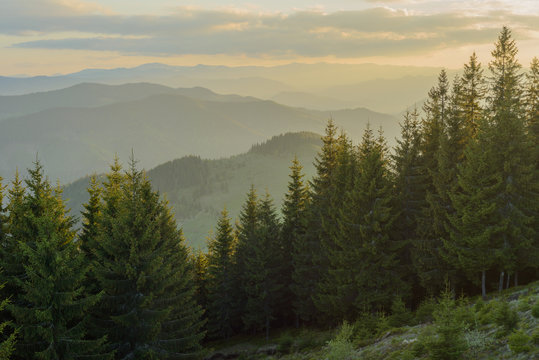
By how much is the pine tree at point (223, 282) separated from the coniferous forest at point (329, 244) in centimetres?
24

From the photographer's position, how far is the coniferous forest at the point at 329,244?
70.2 feet

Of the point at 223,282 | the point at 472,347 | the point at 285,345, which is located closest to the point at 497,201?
the point at 472,347

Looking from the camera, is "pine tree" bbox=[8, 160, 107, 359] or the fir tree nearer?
"pine tree" bbox=[8, 160, 107, 359]

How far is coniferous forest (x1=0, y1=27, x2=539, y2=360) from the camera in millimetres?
21391

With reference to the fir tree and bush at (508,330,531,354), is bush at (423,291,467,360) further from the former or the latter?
the fir tree

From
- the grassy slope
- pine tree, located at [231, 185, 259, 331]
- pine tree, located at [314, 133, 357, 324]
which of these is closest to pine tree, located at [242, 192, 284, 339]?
pine tree, located at [231, 185, 259, 331]

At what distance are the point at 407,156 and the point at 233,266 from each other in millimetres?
24203

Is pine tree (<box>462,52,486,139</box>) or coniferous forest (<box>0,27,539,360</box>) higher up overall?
pine tree (<box>462,52,486,139</box>)

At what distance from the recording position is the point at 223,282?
151ft

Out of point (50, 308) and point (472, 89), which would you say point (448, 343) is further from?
point (472, 89)

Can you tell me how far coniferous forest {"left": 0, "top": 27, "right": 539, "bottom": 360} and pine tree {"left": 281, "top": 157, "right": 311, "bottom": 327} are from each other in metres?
0.20

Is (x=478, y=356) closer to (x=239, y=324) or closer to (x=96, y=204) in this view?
(x=96, y=204)

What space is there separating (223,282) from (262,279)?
6089 millimetres

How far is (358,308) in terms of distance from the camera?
33.2 m
